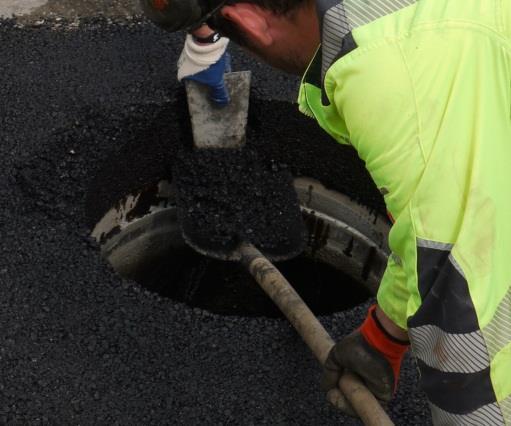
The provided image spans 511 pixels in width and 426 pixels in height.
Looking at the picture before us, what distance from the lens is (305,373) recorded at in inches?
75.1

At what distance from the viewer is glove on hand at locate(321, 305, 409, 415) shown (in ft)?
5.44

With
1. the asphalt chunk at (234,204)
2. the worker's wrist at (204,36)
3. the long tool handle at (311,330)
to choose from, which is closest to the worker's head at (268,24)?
the long tool handle at (311,330)

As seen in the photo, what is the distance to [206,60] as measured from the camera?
8.07ft

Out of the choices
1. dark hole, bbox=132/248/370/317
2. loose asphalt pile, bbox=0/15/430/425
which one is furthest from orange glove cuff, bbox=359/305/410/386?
dark hole, bbox=132/248/370/317

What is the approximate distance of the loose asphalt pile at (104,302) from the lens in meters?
1.80

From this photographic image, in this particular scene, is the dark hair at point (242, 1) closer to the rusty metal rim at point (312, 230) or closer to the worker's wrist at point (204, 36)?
the worker's wrist at point (204, 36)

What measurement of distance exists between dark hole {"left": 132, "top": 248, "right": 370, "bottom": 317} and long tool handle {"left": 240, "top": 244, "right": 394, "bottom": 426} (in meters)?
0.82

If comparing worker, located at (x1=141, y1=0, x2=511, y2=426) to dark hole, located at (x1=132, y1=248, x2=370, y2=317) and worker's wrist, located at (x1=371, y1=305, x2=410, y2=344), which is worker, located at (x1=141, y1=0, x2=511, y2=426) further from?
dark hole, located at (x1=132, y1=248, x2=370, y2=317)

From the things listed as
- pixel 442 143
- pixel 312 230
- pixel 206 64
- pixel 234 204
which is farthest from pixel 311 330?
pixel 312 230

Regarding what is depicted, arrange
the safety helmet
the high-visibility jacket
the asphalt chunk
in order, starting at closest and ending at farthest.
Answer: the high-visibility jacket
the safety helmet
the asphalt chunk

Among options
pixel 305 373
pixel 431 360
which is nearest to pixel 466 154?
pixel 431 360

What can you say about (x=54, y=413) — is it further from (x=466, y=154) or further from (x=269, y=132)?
(x=269, y=132)

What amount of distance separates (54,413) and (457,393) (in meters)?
1.04

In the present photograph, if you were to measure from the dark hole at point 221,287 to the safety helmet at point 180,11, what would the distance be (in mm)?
1841
